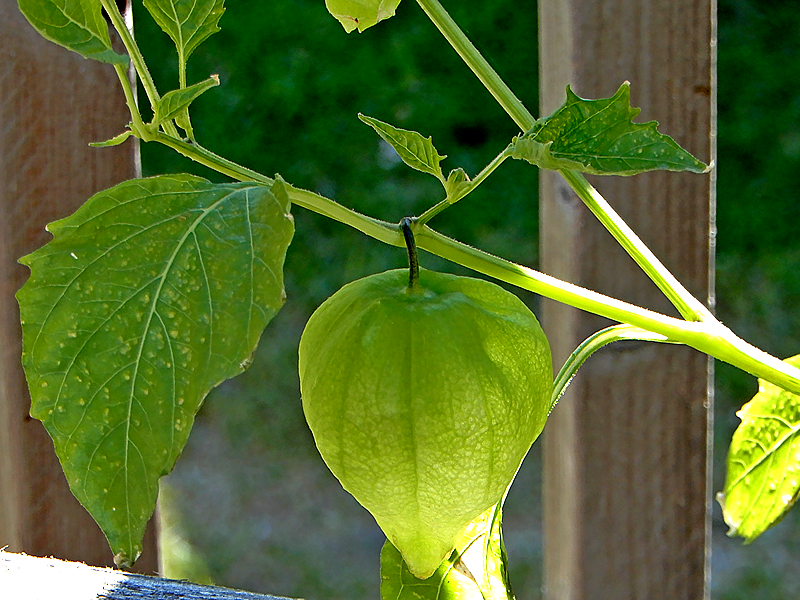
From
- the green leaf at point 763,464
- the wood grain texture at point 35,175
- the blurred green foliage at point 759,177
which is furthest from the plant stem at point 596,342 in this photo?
the blurred green foliage at point 759,177

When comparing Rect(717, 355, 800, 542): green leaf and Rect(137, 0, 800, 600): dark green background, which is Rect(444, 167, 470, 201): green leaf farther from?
Rect(137, 0, 800, 600): dark green background

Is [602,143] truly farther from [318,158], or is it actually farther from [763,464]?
[318,158]

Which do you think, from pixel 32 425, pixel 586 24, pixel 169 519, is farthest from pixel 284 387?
pixel 586 24

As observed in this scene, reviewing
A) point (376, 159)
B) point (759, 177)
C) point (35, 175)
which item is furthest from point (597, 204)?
point (759, 177)

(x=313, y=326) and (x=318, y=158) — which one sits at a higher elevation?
(x=318, y=158)

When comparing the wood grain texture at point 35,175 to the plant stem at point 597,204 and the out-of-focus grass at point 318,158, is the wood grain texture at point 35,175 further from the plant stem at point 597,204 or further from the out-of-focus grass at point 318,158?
the out-of-focus grass at point 318,158

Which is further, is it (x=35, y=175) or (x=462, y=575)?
(x=35, y=175)
